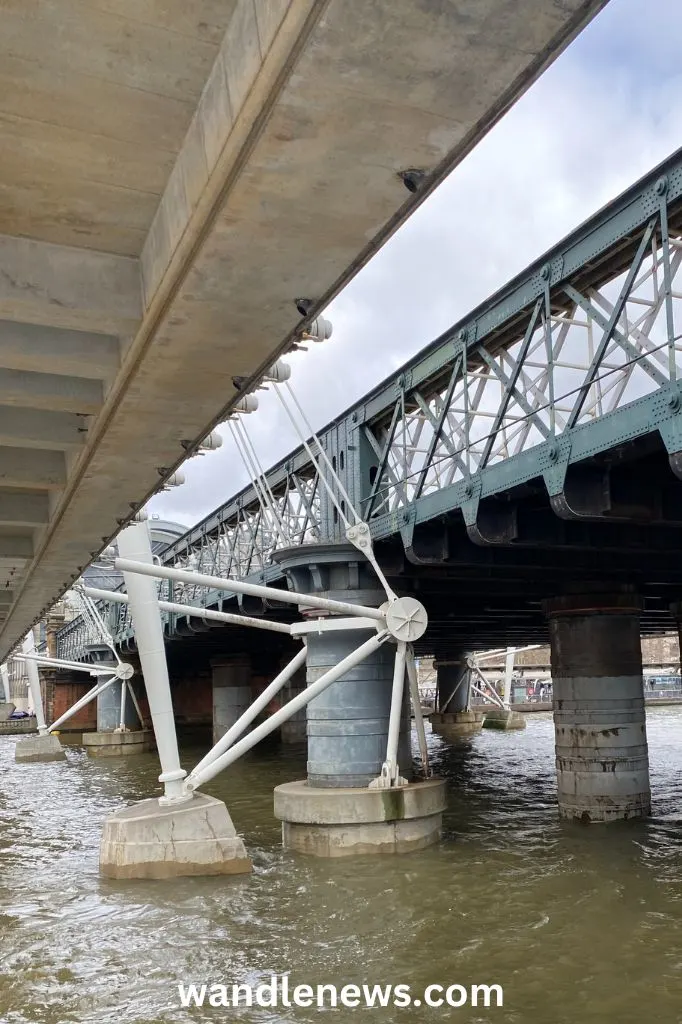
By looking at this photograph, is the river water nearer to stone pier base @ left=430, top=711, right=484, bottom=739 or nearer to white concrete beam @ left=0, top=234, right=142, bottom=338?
white concrete beam @ left=0, top=234, right=142, bottom=338

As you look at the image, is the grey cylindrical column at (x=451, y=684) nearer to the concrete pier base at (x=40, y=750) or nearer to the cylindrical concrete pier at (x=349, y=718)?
the concrete pier base at (x=40, y=750)

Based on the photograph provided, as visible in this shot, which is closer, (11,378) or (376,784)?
(11,378)

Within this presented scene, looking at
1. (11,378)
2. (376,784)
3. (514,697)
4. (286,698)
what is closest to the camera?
(11,378)

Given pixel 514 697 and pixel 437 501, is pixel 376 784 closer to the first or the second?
pixel 437 501

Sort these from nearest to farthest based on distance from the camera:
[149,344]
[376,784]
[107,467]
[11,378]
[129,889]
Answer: [149,344] → [11,378] → [107,467] → [129,889] → [376,784]

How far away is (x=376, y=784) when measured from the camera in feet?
61.1

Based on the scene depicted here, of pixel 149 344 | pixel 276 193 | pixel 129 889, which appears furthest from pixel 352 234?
pixel 129 889

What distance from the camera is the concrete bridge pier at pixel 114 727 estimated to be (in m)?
51.3

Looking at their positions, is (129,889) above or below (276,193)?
below

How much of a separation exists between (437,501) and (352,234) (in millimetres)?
13023

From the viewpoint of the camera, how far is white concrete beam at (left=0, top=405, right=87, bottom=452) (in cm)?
797

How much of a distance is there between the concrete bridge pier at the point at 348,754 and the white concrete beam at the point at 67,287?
14.2 meters

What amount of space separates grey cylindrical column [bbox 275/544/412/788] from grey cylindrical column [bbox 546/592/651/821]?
385 cm

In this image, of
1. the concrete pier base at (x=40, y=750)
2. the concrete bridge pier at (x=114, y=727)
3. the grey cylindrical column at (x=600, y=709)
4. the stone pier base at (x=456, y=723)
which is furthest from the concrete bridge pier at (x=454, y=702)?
the grey cylindrical column at (x=600, y=709)
